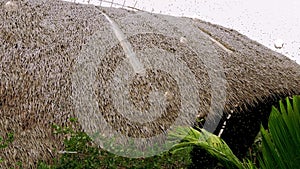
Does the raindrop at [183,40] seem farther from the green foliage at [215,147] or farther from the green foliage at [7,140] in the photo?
the green foliage at [7,140]

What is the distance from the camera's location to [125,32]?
300cm

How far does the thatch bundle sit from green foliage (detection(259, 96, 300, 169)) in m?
1.06

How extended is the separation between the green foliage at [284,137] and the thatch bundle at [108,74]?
1.06 m

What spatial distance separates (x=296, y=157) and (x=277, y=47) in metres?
5.72

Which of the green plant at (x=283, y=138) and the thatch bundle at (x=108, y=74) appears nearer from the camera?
the green plant at (x=283, y=138)

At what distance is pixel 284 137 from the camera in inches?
60.4

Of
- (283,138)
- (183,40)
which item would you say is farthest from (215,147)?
(183,40)

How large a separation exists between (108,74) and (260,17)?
6866 millimetres

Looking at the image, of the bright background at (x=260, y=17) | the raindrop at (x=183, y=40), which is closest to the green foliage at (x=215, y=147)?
the raindrop at (x=183, y=40)

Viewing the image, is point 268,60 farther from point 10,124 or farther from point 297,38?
point 297,38

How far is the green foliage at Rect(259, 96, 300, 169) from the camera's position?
4.96ft

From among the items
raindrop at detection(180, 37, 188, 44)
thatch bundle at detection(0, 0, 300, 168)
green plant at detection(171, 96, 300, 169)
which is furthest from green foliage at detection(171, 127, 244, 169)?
raindrop at detection(180, 37, 188, 44)

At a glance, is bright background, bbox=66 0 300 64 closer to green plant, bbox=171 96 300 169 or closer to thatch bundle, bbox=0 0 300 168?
thatch bundle, bbox=0 0 300 168

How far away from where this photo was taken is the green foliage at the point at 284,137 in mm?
1511
